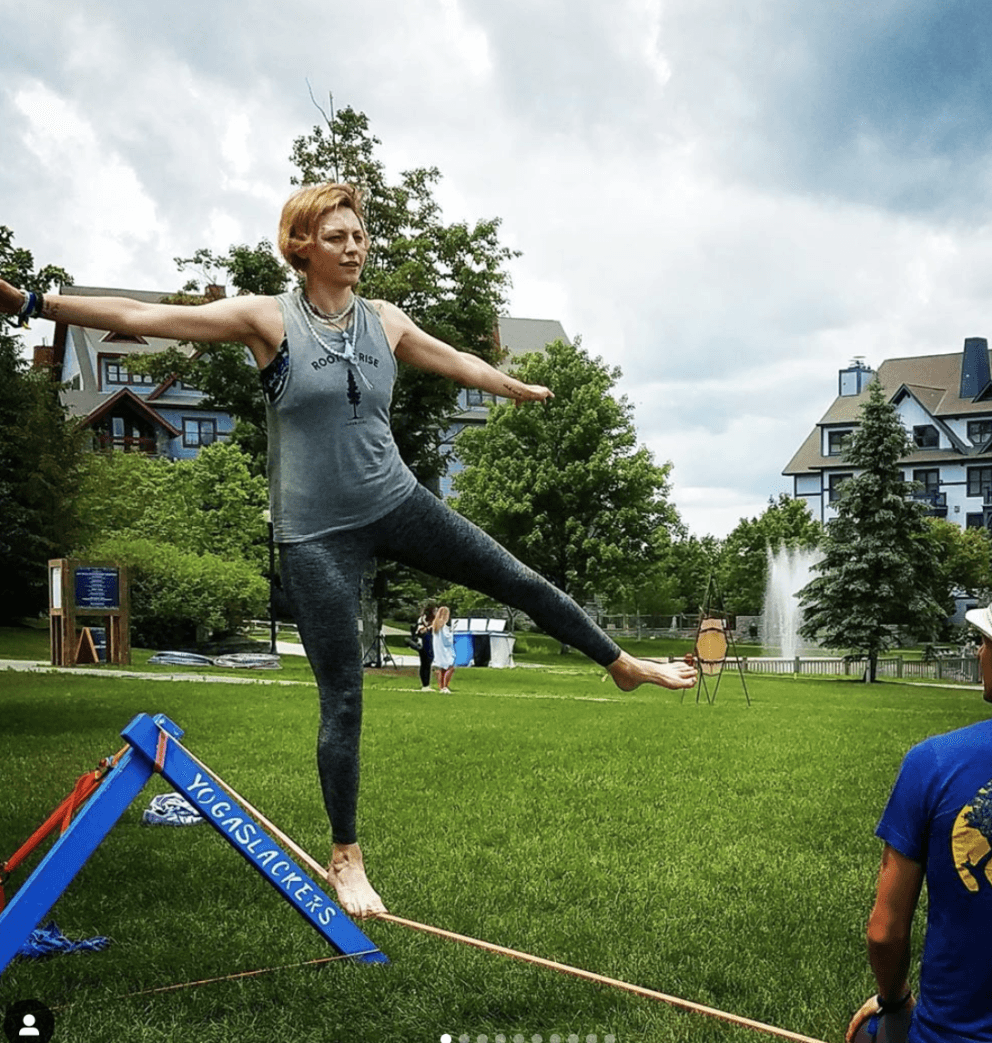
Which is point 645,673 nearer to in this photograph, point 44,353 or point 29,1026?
point 29,1026

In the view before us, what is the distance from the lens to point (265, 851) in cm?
457

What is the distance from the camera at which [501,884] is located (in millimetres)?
7191

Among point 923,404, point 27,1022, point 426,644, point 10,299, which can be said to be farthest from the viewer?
point 923,404

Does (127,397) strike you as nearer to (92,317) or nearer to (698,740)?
(698,740)

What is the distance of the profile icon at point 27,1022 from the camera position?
374cm

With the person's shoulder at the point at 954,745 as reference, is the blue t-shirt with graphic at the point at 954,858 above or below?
below

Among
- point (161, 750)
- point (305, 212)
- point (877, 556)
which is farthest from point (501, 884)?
point (877, 556)

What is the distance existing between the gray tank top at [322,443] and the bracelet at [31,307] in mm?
710

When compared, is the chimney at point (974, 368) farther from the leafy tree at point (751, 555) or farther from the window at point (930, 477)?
the leafy tree at point (751, 555)

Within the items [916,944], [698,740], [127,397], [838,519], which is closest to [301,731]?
[698,740]

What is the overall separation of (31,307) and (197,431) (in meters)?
68.4

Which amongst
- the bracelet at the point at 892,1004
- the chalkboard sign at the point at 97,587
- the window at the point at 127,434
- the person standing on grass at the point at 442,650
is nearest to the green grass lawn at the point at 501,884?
the bracelet at the point at 892,1004

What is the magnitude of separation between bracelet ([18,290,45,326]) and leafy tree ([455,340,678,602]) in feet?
150

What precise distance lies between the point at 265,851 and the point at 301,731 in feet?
35.8
